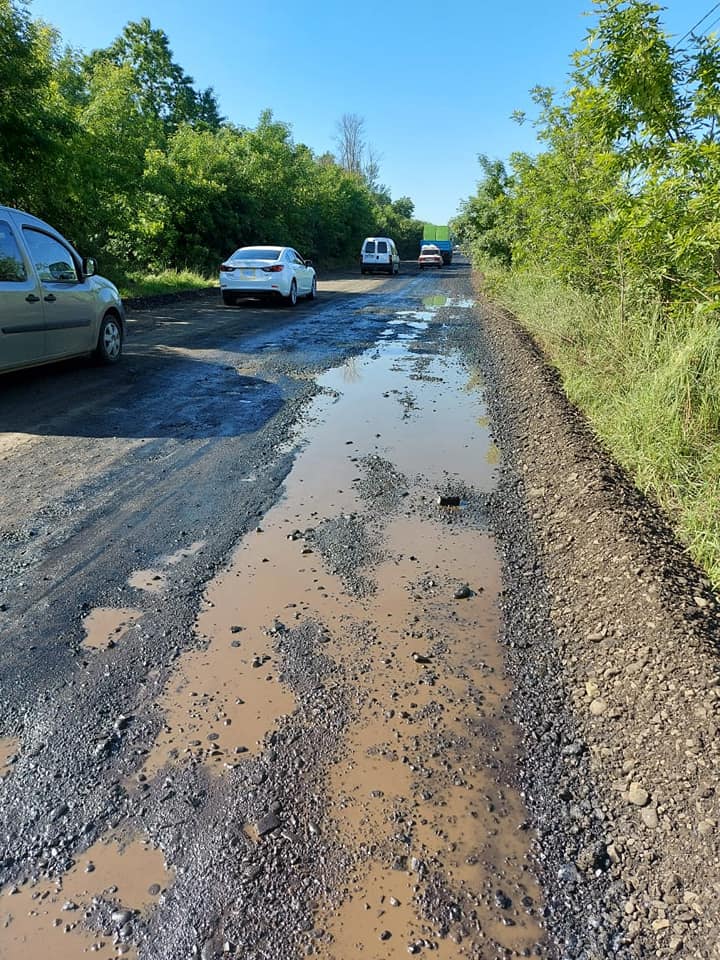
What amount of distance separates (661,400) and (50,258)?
6721 mm

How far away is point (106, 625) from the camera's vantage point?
320 cm

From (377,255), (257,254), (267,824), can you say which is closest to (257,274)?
(257,254)

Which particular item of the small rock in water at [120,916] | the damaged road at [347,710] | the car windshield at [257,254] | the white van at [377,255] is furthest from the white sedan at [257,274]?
the white van at [377,255]

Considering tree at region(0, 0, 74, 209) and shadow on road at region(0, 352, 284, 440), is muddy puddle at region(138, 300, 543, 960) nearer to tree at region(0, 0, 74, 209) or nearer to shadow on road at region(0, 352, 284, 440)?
shadow on road at region(0, 352, 284, 440)

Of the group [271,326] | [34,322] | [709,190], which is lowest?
[271,326]

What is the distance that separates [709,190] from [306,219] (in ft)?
119

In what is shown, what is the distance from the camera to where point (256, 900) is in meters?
1.89

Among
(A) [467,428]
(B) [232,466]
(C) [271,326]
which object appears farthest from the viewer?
(C) [271,326]

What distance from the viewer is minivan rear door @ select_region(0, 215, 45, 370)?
6.62 meters

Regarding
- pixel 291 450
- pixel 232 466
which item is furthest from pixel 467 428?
pixel 232 466

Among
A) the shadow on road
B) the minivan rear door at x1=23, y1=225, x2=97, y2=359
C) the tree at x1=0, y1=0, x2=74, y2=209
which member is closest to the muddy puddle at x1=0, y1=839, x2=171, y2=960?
the shadow on road

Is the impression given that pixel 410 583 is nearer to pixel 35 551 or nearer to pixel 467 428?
pixel 35 551

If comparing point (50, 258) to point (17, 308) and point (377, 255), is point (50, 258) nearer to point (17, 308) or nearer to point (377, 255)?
point (17, 308)

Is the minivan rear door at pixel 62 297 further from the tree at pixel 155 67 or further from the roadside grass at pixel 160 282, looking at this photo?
the tree at pixel 155 67
